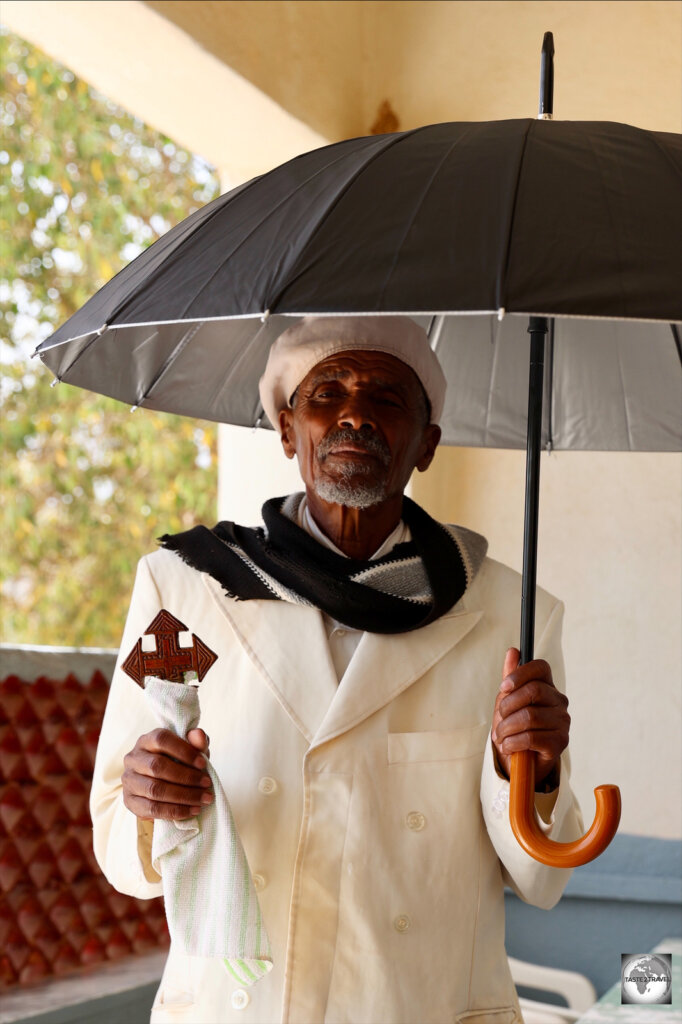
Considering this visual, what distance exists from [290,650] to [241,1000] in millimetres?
563

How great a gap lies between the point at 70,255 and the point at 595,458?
5594mm

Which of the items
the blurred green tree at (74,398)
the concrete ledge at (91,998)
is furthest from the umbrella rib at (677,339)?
the blurred green tree at (74,398)

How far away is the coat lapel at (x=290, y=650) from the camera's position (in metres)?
1.95

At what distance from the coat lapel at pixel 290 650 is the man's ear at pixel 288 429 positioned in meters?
0.31

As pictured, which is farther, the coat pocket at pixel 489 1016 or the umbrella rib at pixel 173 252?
the coat pocket at pixel 489 1016

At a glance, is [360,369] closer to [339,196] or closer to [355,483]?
[355,483]

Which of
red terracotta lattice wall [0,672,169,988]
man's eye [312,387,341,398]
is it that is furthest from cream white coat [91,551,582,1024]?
red terracotta lattice wall [0,672,169,988]

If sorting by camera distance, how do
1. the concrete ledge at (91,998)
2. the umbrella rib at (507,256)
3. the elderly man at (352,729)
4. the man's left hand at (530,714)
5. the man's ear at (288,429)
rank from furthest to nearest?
the concrete ledge at (91,998) < the man's ear at (288,429) < the elderly man at (352,729) < the man's left hand at (530,714) < the umbrella rib at (507,256)

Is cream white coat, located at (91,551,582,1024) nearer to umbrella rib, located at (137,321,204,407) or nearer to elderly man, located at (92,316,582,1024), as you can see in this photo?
elderly man, located at (92,316,582,1024)

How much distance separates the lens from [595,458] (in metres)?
3.34

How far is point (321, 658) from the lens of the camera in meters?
1.99

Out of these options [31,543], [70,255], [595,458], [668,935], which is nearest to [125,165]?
[70,255]

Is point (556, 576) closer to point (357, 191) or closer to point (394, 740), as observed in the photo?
point (394, 740)

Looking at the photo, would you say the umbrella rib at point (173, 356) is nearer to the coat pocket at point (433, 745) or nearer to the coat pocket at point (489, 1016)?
the coat pocket at point (433, 745)
